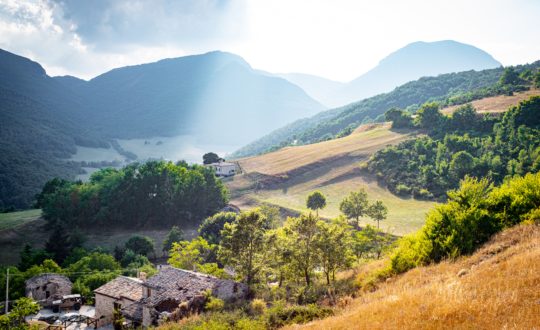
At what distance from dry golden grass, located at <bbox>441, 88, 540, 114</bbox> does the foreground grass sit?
385 ft

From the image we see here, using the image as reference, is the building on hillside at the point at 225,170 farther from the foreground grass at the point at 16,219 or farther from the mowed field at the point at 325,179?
the foreground grass at the point at 16,219

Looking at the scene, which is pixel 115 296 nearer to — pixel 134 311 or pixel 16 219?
pixel 134 311

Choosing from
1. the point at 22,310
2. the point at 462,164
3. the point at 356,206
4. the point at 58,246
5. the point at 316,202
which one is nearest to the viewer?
the point at 22,310

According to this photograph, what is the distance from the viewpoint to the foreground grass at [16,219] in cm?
7919

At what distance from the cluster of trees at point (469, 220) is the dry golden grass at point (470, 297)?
5.30ft

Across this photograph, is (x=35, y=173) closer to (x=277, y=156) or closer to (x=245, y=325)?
(x=277, y=156)

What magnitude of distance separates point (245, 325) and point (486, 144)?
87.2m

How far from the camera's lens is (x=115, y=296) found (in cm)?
3625

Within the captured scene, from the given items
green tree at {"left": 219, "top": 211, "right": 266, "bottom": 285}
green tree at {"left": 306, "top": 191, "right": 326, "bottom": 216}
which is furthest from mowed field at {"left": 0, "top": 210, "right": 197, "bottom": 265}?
green tree at {"left": 219, "top": 211, "right": 266, "bottom": 285}

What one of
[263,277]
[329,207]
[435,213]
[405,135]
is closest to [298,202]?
[329,207]

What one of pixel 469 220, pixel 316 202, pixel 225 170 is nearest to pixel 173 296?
pixel 469 220

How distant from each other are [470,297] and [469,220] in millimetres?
8502

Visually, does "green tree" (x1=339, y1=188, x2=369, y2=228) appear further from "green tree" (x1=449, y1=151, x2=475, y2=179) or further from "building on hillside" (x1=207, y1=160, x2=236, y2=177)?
"building on hillside" (x1=207, y1=160, x2=236, y2=177)

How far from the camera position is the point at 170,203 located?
8594 cm
